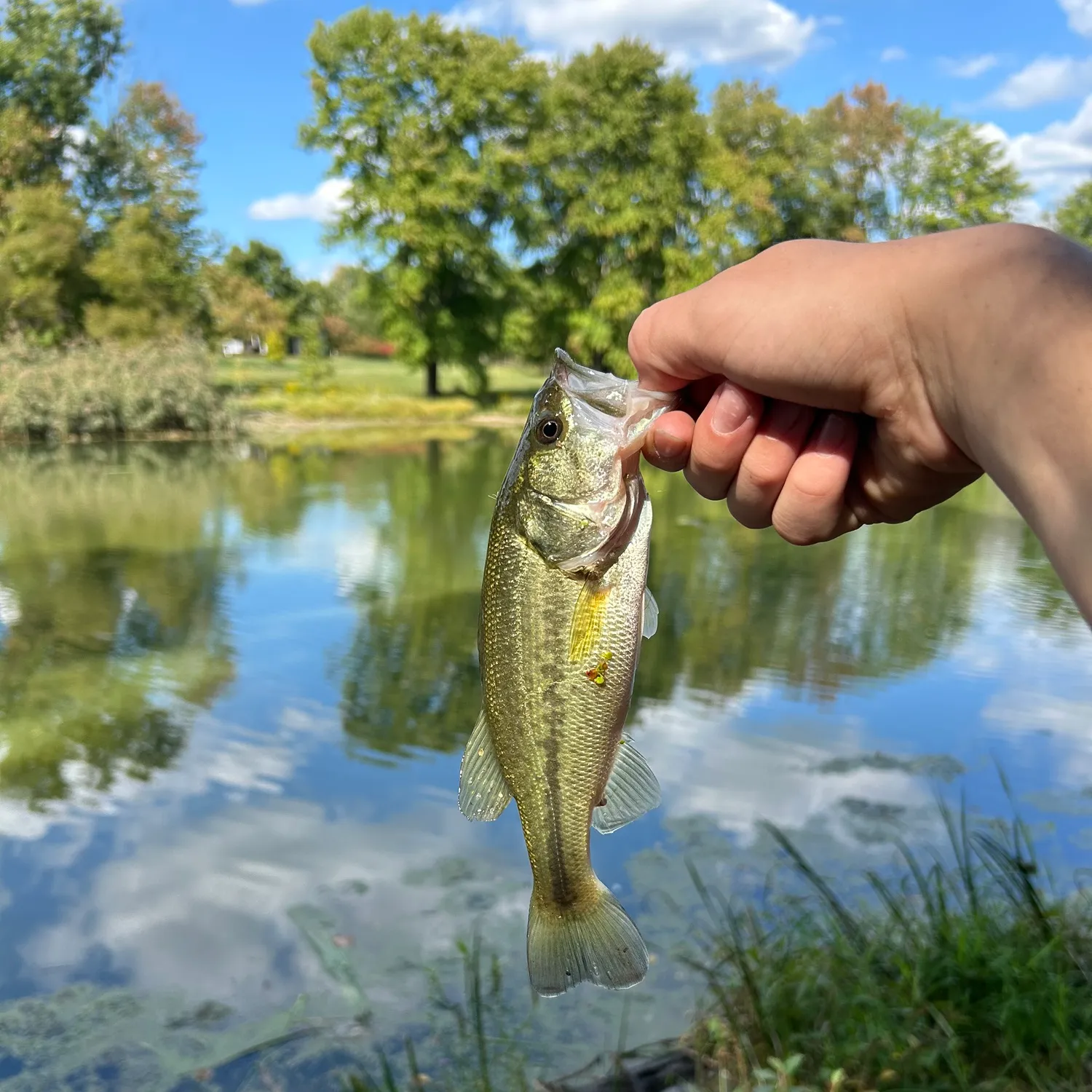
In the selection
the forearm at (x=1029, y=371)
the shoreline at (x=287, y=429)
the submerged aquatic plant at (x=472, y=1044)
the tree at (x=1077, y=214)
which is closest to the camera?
the forearm at (x=1029, y=371)

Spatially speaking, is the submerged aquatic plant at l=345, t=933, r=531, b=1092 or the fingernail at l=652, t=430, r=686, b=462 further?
the submerged aquatic plant at l=345, t=933, r=531, b=1092

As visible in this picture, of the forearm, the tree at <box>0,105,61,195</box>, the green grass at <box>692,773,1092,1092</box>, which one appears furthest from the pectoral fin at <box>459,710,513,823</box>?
the tree at <box>0,105,61,195</box>

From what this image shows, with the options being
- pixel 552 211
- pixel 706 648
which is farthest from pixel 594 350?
pixel 706 648

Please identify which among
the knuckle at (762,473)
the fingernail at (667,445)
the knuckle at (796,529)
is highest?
the fingernail at (667,445)

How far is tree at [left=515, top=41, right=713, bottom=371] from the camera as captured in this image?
35.2m

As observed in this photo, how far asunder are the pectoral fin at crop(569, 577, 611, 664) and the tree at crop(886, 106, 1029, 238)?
46.6 m

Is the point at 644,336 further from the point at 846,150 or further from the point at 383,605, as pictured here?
the point at 846,150

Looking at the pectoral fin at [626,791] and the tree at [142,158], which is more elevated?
the tree at [142,158]

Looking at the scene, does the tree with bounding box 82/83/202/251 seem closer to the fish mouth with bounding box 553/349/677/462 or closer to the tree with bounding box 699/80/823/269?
the tree with bounding box 699/80/823/269

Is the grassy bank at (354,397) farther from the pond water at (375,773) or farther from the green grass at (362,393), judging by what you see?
the pond water at (375,773)

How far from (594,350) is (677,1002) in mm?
34337

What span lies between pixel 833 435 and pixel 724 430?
284 mm

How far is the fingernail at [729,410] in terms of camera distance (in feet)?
7.19

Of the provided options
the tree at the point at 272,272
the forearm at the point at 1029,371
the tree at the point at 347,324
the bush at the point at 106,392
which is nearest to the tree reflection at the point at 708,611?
the forearm at the point at 1029,371
